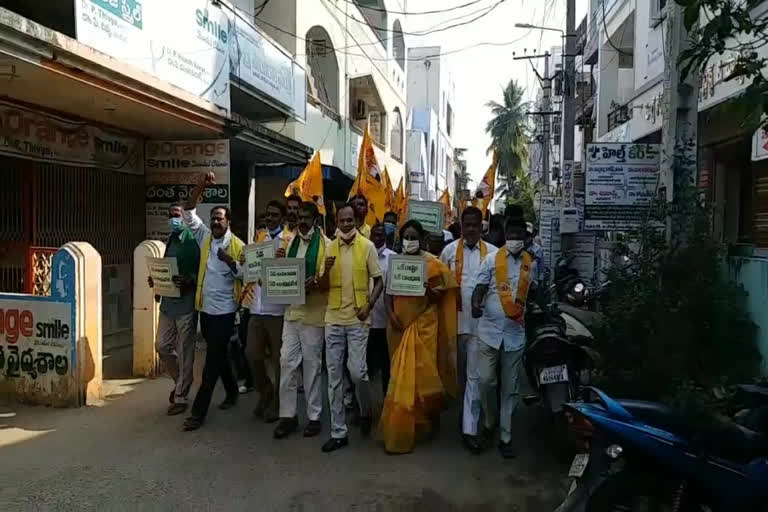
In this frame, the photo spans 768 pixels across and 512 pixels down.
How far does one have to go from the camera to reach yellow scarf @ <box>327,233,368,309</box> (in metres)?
5.38

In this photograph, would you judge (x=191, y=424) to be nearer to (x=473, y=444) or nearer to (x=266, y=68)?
(x=473, y=444)

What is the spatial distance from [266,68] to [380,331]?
7579mm

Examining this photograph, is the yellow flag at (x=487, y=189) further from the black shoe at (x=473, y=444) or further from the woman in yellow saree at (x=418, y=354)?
the black shoe at (x=473, y=444)

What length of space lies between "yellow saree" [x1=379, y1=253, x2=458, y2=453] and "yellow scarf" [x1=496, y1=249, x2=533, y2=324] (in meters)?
0.45

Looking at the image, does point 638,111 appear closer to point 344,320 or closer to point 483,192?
point 483,192

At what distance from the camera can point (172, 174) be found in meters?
10.3

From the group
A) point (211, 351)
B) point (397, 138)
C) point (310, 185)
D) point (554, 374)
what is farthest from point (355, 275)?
point (397, 138)

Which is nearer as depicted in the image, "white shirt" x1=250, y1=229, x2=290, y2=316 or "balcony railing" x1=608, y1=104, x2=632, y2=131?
"white shirt" x1=250, y1=229, x2=290, y2=316

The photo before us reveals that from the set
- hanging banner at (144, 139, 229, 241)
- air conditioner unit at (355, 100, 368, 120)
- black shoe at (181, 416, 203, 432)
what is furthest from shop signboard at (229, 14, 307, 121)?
air conditioner unit at (355, 100, 368, 120)

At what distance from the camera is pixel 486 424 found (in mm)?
5551

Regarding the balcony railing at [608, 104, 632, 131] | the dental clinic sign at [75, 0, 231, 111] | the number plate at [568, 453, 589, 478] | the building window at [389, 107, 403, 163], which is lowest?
the number plate at [568, 453, 589, 478]

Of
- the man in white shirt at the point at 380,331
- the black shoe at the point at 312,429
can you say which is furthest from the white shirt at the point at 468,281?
the black shoe at the point at 312,429

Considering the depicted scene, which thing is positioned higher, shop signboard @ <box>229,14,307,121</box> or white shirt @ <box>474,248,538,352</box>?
shop signboard @ <box>229,14,307,121</box>

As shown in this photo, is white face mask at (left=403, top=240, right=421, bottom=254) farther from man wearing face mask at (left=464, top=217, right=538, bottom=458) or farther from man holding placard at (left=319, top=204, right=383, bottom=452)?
man wearing face mask at (left=464, top=217, right=538, bottom=458)
